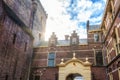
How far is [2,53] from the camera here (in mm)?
13656

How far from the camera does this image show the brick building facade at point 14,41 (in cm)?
1388

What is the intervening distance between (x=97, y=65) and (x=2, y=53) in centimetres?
1239

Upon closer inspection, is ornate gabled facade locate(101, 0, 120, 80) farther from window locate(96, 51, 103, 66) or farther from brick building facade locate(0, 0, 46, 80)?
brick building facade locate(0, 0, 46, 80)

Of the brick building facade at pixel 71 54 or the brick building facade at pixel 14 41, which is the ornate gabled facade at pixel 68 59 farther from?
the brick building facade at pixel 14 41

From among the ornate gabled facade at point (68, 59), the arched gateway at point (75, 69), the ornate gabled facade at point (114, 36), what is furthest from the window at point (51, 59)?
the ornate gabled facade at point (114, 36)

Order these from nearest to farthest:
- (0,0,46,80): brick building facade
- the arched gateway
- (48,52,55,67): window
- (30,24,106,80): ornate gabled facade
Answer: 1. (0,0,46,80): brick building facade
2. the arched gateway
3. (30,24,106,80): ornate gabled facade
4. (48,52,55,67): window

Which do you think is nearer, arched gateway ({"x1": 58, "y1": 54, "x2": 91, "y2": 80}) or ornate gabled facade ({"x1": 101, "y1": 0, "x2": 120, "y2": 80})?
ornate gabled facade ({"x1": 101, "y1": 0, "x2": 120, "y2": 80})

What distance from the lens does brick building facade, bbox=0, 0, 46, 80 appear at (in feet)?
45.5

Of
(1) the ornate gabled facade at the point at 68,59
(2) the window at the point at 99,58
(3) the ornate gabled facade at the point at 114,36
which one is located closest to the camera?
(3) the ornate gabled facade at the point at 114,36

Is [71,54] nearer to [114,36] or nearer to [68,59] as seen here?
[68,59]

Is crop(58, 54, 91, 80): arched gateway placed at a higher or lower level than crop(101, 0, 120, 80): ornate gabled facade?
lower

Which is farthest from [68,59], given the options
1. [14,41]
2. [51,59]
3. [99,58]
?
[14,41]

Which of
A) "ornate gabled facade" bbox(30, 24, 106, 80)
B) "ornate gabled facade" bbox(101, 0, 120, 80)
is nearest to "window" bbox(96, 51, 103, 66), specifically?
"ornate gabled facade" bbox(30, 24, 106, 80)

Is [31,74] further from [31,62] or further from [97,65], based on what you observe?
[97,65]
